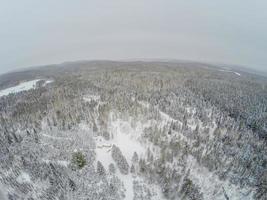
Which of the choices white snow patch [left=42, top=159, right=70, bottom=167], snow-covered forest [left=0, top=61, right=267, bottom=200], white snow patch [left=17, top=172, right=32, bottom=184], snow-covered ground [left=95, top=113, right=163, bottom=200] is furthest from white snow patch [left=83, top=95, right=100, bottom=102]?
white snow patch [left=17, top=172, right=32, bottom=184]

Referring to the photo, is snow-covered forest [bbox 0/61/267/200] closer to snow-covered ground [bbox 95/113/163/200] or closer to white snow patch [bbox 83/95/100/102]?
snow-covered ground [bbox 95/113/163/200]

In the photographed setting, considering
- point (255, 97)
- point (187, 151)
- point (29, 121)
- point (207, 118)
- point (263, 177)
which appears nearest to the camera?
point (263, 177)

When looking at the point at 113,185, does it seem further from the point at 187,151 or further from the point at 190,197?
the point at 187,151

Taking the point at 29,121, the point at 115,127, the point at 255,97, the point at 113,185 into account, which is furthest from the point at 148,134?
the point at 255,97

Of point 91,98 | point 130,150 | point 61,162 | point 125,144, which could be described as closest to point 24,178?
point 61,162

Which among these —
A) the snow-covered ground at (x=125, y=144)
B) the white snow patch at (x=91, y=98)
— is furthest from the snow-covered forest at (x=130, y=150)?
the white snow patch at (x=91, y=98)

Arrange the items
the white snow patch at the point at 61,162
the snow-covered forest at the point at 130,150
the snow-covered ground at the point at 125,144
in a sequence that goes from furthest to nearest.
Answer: the white snow patch at the point at 61,162, the snow-covered ground at the point at 125,144, the snow-covered forest at the point at 130,150

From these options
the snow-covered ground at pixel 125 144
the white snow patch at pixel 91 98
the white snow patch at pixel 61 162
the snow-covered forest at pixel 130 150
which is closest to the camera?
the snow-covered forest at pixel 130 150

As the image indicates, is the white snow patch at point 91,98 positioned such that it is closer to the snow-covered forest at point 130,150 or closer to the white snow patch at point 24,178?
the snow-covered forest at point 130,150
